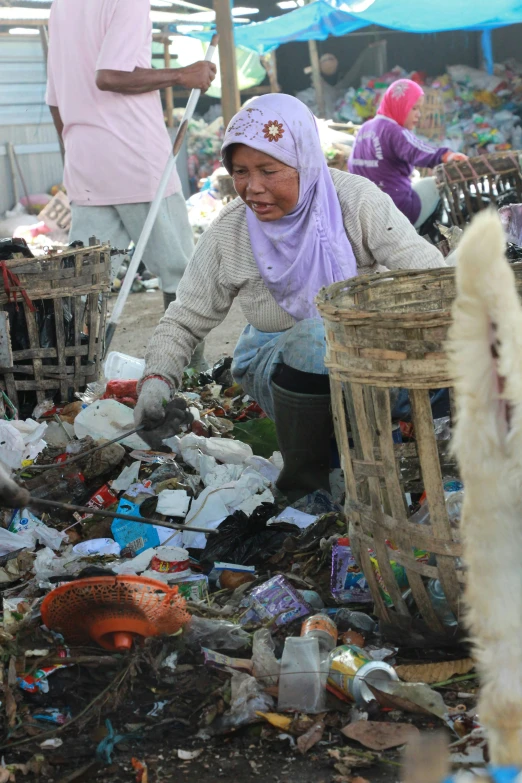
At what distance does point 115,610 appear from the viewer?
2170mm

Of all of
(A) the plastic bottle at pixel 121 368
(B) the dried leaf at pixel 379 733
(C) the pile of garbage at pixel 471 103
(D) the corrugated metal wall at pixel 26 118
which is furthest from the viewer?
(C) the pile of garbage at pixel 471 103

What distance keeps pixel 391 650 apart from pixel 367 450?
556mm

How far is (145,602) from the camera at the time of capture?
2156 mm

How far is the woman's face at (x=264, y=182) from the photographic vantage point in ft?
10.2

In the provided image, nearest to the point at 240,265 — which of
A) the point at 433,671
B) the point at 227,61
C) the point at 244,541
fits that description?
the point at 244,541

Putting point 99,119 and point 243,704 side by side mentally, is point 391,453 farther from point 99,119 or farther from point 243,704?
point 99,119

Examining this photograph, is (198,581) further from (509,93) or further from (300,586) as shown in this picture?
(509,93)

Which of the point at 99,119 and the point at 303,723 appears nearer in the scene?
the point at 303,723

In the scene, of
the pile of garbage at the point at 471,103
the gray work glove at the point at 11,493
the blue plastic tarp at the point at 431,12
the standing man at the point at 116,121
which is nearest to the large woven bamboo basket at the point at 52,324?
the standing man at the point at 116,121

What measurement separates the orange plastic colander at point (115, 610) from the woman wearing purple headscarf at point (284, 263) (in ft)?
3.11

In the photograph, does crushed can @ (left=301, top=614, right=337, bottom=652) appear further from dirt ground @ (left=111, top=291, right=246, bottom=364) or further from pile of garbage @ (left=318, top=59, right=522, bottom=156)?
pile of garbage @ (left=318, top=59, right=522, bottom=156)

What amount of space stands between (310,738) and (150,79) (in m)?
3.93

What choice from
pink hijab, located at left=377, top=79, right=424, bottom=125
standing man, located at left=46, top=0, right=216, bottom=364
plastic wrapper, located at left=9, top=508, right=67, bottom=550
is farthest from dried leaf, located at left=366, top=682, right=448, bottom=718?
pink hijab, located at left=377, top=79, right=424, bottom=125

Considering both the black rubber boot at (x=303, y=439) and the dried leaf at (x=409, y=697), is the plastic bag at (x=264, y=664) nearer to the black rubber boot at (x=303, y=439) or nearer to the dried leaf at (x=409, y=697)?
the dried leaf at (x=409, y=697)
